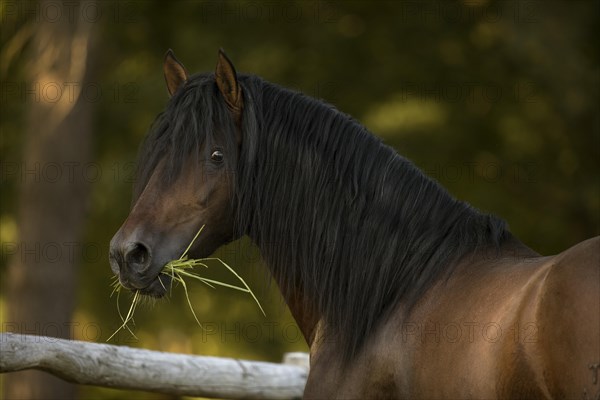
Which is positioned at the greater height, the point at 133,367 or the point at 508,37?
the point at 508,37

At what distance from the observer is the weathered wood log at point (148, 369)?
14.5 ft

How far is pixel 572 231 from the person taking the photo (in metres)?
11.5

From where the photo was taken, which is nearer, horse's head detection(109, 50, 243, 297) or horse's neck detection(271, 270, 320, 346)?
horse's head detection(109, 50, 243, 297)

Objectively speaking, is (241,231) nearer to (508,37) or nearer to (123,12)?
(508,37)

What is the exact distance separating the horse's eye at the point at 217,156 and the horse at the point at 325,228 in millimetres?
11

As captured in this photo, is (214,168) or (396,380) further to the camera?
(214,168)

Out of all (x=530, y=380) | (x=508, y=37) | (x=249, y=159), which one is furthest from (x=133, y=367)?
(x=508, y=37)

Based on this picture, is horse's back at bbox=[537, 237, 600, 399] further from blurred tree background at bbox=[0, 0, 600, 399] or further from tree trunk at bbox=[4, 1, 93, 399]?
blurred tree background at bbox=[0, 0, 600, 399]

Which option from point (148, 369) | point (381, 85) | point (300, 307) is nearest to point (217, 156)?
point (300, 307)

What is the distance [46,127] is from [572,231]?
685 cm

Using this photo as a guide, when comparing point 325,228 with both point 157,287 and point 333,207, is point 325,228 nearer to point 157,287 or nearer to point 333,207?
point 333,207

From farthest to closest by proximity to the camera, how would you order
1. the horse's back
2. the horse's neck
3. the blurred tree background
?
1. the blurred tree background
2. the horse's neck
3. the horse's back

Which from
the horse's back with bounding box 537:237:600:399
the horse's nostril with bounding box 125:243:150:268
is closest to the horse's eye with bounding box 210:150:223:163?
the horse's nostril with bounding box 125:243:150:268

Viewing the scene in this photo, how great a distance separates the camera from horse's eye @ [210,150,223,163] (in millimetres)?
4145
